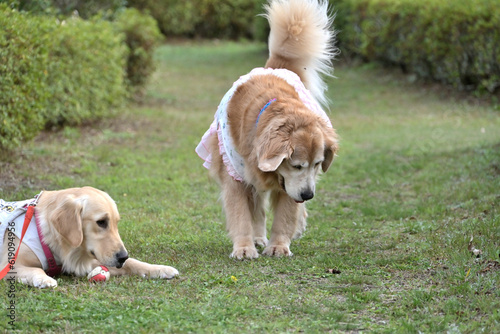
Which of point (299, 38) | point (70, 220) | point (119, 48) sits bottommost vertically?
point (119, 48)

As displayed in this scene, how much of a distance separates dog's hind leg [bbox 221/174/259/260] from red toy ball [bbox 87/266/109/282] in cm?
118

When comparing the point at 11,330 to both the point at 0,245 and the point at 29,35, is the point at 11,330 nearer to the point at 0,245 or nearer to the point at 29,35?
the point at 0,245

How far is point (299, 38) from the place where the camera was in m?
6.93

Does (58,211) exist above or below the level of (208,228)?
above

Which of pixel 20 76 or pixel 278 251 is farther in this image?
pixel 20 76

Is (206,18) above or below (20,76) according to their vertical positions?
below

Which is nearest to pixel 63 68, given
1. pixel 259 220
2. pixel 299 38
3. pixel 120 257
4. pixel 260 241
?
pixel 299 38

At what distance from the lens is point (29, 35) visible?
848cm

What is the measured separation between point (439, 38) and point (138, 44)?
23.6 ft

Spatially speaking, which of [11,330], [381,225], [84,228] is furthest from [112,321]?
[381,225]

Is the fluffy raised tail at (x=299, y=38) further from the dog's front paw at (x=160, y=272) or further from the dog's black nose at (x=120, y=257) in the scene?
the dog's black nose at (x=120, y=257)

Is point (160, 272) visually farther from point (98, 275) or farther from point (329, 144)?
point (329, 144)

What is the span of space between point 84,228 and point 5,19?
4247mm

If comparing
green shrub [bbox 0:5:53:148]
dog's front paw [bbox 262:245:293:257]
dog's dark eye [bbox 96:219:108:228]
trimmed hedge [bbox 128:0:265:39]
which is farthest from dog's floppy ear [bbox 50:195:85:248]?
trimmed hedge [bbox 128:0:265:39]
